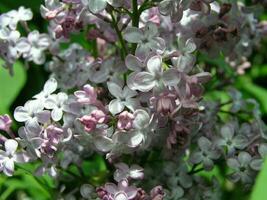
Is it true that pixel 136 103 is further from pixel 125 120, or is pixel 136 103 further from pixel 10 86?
pixel 10 86

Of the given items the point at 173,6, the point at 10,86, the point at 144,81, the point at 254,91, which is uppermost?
the point at 173,6

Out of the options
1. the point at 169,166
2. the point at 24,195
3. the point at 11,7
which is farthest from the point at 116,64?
the point at 11,7

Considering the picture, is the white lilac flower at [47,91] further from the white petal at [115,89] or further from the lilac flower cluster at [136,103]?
the white petal at [115,89]

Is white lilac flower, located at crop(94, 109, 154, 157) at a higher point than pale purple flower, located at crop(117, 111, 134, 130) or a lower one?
lower

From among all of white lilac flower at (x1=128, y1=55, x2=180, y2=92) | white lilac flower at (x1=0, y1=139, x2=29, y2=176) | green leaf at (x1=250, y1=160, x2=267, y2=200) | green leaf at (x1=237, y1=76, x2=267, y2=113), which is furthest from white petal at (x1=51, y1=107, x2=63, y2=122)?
green leaf at (x1=237, y1=76, x2=267, y2=113)

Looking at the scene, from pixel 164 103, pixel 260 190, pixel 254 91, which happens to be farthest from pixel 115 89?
pixel 254 91

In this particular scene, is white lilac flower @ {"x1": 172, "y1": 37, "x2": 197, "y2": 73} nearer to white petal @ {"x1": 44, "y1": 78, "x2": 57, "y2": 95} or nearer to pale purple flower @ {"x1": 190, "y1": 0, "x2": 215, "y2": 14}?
pale purple flower @ {"x1": 190, "y1": 0, "x2": 215, "y2": 14}

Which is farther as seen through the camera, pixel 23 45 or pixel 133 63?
pixel 23 45

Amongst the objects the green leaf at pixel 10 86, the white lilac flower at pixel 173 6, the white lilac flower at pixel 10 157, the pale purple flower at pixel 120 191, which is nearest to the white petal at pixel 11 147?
the white lilac flower at pixel 10 157

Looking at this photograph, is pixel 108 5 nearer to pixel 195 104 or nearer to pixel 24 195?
pixel 195 104
